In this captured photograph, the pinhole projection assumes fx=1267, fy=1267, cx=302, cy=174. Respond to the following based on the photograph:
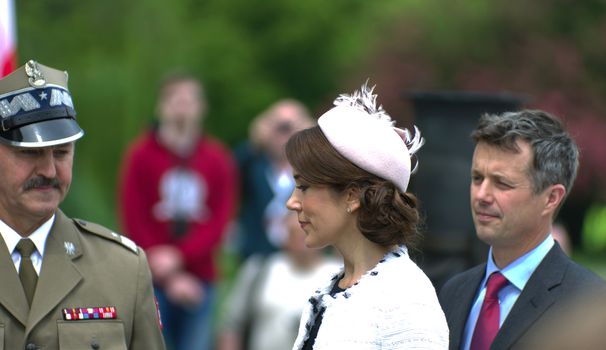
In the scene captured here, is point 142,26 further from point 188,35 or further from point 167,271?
point 188,35

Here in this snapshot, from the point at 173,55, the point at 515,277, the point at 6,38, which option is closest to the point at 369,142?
the point at 515,277

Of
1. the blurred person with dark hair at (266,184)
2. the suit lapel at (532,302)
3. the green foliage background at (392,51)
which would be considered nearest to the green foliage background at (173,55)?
the green foliage background at (392,51)

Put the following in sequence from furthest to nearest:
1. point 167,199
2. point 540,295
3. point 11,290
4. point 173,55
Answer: point 173,55 → point 167,199 → point 540,295 → point 11,290

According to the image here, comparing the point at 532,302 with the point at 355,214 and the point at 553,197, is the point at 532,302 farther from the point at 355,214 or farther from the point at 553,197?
the point at 355,214

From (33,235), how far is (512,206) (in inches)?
68.4

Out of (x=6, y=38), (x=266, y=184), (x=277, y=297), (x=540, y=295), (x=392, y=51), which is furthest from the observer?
(x=392, y=51)

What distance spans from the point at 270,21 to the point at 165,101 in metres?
21.4

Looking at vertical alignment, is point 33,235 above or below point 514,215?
below

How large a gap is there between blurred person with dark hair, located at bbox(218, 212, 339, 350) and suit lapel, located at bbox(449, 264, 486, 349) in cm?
319

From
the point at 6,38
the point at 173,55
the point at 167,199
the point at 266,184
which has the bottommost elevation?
the point at 167,199

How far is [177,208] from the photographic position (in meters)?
8.98

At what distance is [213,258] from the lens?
927 centimetres

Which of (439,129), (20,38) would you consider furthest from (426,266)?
(20,38)

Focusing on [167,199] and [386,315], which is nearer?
[386,315]
